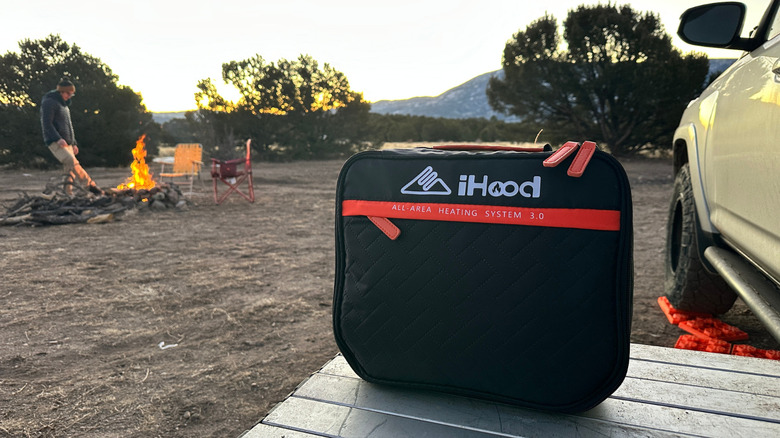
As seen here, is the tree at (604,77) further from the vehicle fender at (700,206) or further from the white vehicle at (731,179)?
the vehicle fender at (700,206)

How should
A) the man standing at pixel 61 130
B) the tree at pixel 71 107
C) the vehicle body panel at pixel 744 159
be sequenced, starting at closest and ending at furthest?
the vehicle body panel at pixel 744 159 → the man standing at pixel 61 130 → the tree at pixel 71 107

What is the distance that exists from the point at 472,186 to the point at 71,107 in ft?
61.8

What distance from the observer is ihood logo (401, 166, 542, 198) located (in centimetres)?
123

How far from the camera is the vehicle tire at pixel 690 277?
2.80 m

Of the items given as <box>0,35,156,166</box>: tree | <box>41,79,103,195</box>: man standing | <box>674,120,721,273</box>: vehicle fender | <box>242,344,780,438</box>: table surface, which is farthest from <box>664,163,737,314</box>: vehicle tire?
<box>0,35,156,166</box>: tree

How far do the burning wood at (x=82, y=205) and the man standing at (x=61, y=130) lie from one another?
0.25 m

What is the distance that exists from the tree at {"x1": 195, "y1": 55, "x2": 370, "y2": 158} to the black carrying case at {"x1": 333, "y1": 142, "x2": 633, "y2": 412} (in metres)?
19.8

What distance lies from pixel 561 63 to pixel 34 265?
58.4 ft

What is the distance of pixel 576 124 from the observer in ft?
61.6

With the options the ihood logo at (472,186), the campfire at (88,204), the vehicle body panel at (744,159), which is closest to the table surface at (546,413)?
the vehicle body panel at (744,159)

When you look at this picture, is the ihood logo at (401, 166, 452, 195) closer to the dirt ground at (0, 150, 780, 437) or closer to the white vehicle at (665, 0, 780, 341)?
the white vehicle at (665, 0, 780, 341)

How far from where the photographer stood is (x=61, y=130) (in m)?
7.96

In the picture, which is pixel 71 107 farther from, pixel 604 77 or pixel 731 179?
pixel 731 179

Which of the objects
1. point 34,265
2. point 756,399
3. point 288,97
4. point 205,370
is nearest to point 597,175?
point 756,399
